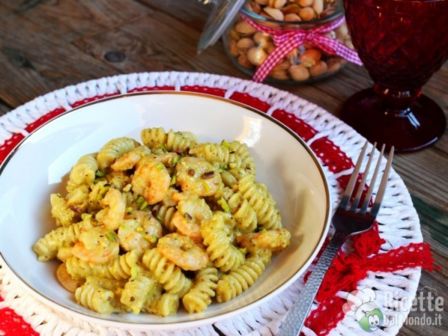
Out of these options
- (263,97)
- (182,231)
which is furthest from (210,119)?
(182,231)

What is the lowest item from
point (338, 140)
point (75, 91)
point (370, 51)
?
point (75, 91)

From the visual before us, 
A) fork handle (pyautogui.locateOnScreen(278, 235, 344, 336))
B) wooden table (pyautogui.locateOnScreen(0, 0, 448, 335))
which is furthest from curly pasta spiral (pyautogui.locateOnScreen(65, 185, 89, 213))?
wooden table (pyautogui.locateOnScreen(0, 0, 448, 335))

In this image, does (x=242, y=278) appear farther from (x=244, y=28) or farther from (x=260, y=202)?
(x=244, y=28)

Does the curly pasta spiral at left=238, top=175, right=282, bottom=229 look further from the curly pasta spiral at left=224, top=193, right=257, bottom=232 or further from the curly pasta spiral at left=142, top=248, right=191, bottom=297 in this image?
the curly pasta spiral at left=142, top=248, right=191, bottom=297

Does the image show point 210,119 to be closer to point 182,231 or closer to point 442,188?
point 182,231

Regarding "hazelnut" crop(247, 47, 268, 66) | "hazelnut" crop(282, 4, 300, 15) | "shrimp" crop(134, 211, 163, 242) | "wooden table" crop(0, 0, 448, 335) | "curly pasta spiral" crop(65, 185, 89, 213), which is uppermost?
"hazelnut" crop(282, 4, 300, 15)

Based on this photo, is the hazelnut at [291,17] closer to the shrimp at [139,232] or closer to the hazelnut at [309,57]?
the hazelnut at [309,57]

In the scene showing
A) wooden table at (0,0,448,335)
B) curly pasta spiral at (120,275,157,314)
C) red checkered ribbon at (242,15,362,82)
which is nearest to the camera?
curly pasta spiral at (120,275,157,314)
